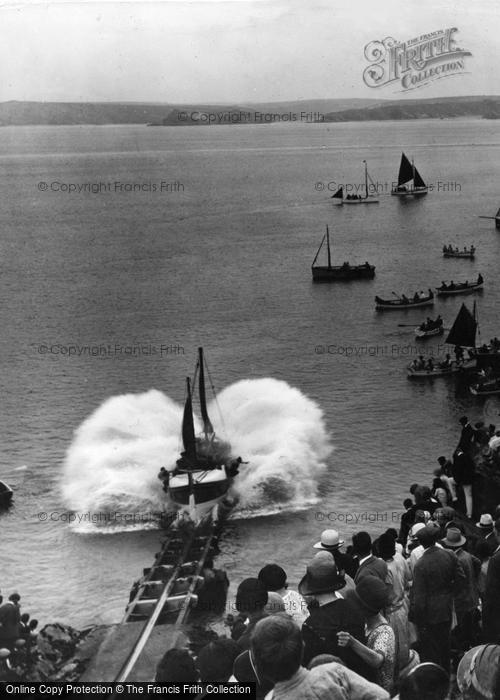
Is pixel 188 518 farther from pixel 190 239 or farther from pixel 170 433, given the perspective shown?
pixel 190 239

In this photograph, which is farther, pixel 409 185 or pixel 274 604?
pixel 409 185

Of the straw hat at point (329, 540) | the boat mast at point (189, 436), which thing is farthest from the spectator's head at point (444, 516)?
the boat mast at point (189, 436)

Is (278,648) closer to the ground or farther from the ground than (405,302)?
farther from the ground

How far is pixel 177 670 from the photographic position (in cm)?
702

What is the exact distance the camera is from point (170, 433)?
4950 cm

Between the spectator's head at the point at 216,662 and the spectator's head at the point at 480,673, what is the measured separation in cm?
217

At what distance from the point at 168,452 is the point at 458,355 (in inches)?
923

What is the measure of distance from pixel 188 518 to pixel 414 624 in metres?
26.1

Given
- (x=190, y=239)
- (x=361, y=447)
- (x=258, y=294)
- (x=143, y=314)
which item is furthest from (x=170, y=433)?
(x=190, y=239)

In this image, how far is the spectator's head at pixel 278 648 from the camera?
6062 mm

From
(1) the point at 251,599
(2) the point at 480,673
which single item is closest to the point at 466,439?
(1) the point at 251,599

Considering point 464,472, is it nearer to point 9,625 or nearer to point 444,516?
point 444,516

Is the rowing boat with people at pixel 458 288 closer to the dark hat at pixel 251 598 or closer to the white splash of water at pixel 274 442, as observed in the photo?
the white splash of water at pixel 274 442

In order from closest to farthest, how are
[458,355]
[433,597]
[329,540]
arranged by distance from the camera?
[433,597] < [329,540] < [458,355]
